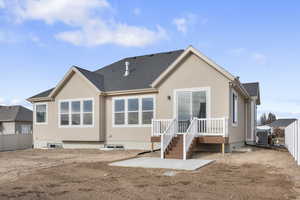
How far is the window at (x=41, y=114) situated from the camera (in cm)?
2077

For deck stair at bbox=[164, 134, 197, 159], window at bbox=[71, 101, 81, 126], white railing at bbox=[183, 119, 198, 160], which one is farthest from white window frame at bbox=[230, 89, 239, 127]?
window at bbox=[71, 101, 81, 126]

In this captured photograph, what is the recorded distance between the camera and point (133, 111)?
58.0 ft

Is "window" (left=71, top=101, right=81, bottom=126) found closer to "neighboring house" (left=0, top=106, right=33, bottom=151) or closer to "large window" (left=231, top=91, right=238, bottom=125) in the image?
"large window" (left=231, top=91, right=238, bottom=125)

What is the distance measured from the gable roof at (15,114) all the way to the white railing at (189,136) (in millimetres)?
27083

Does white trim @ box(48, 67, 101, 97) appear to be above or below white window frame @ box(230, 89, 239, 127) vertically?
above

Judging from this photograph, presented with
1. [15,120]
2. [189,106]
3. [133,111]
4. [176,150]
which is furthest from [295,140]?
[15,120]

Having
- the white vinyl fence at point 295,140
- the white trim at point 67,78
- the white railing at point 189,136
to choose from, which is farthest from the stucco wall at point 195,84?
the white trim at point 67,78

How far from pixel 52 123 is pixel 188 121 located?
34.0 ft

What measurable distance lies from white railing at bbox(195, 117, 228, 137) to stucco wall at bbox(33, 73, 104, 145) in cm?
691

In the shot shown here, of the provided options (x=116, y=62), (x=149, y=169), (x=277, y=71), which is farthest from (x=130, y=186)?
(x=116, y=62)

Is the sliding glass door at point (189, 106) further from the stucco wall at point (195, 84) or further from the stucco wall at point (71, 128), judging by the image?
the stucco wall at point (71, 128)

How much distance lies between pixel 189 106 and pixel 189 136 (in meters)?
2.66

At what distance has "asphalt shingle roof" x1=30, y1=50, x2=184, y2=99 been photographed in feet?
60.8

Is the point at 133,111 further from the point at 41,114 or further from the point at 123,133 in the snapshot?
the point at 41,114
